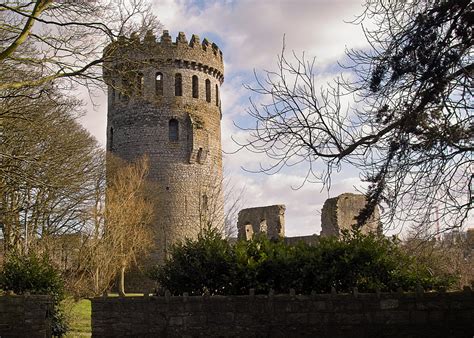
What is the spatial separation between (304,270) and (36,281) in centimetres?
729

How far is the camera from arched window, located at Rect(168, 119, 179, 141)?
123 ft

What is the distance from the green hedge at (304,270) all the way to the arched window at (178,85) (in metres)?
27.3

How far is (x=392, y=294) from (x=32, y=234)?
18.2 m

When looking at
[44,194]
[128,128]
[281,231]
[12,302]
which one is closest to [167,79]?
[128,128]

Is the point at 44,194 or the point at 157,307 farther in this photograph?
the point at 44,194

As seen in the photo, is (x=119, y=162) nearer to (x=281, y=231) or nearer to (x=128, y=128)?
(x=128, y=128)

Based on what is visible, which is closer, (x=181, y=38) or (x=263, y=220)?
(x=263, y=220)

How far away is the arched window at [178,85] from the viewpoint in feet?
125

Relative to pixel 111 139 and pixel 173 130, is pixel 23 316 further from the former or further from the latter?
pixel 111 139

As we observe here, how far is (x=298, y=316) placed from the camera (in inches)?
413

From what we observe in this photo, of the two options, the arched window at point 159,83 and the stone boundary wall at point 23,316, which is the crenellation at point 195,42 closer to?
the arched window at point 159,83

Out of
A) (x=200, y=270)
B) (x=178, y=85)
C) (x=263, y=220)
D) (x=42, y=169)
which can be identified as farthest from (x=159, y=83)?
(x=200, y=270)

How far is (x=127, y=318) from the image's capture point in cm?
1071

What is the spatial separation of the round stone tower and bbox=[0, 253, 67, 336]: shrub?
2028 cm
